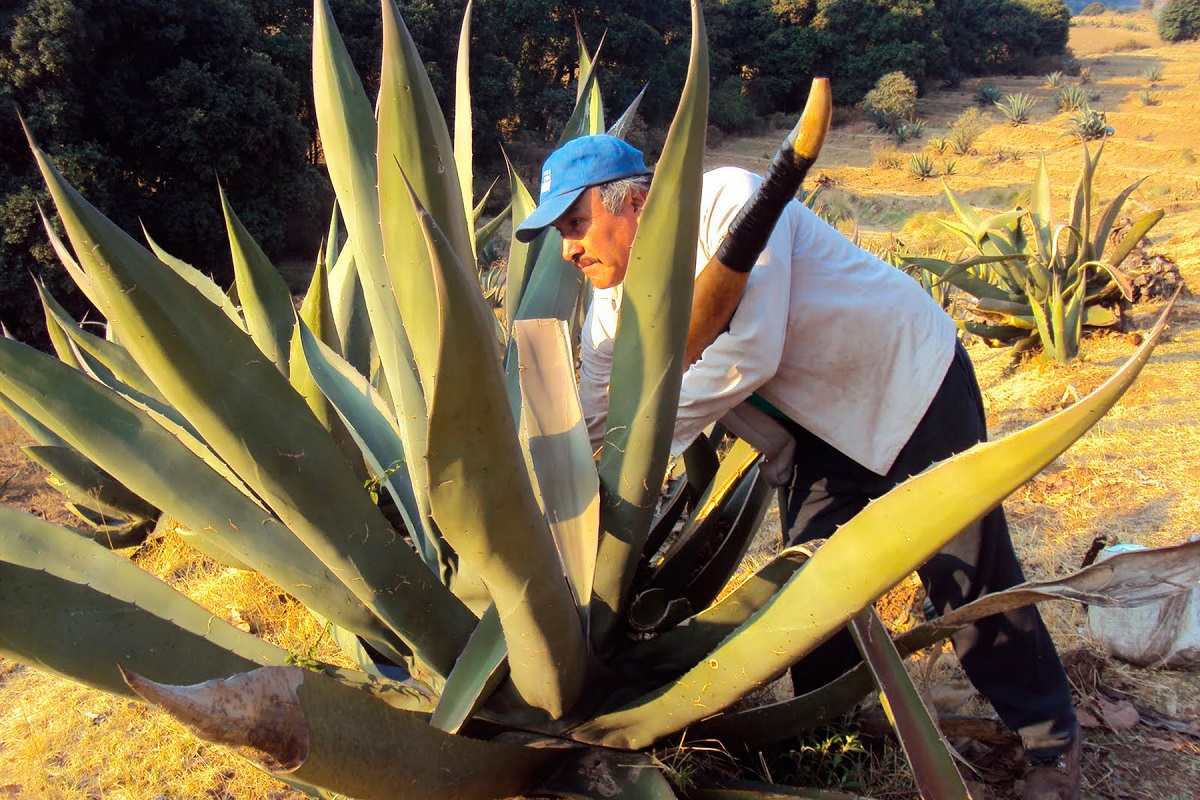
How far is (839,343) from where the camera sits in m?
1.84

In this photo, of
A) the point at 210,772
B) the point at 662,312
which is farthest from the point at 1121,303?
the point at 210,772

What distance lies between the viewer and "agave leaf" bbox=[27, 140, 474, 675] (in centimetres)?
104

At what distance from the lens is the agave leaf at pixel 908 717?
112cm

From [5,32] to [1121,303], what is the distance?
13.6m

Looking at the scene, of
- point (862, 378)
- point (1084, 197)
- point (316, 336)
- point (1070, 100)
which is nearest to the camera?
point (862, 378)

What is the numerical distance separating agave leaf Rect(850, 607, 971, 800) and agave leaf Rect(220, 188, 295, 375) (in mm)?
1725

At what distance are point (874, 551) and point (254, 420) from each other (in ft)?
2.78

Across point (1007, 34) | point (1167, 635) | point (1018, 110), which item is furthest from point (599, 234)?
point (1007, 34)

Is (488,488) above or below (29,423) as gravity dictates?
above

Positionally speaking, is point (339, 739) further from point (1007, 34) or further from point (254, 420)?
point (1007, 34)

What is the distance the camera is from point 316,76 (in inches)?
62.4

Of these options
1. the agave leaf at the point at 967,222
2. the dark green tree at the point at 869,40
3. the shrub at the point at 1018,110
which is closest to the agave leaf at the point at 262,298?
the agave leaf at the point at 967,222

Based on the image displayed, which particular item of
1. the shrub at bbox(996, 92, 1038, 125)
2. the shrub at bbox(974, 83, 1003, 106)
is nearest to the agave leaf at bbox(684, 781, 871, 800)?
the shrub at bbox(996, 92, 1038, 125)

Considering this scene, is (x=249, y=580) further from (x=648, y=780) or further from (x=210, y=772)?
(x=648, y=780)
